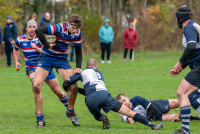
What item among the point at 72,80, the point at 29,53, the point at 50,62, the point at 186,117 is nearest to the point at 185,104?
the point at 186,117

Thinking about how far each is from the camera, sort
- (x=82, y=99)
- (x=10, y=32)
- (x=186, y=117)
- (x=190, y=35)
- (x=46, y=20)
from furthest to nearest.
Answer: (x=10, y=32) < (x=46, y=20) < (x=82, y=99) < (x=186, y=117) < (x=190, y=35)

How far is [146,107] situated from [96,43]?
17226mm

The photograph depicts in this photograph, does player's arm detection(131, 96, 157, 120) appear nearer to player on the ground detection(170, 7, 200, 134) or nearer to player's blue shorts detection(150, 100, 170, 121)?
player's blue shorts detection(150, 100, 170, 121)

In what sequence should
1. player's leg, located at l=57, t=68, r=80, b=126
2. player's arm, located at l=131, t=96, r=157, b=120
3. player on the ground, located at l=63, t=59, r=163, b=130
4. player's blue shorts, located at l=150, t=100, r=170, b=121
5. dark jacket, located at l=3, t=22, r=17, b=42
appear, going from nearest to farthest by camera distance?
player on the ground, located at l=63, t=59, r=163, b=130 → player's leg, located at l=57, t=68, r=80, b=126 → player's arm, located at l=131, t=96, r=157, b=120 → player's blue shorts, located at l=150, t=100, r=170, b=121 → dark jacket, located at l=3, t=22, r=17, b=42

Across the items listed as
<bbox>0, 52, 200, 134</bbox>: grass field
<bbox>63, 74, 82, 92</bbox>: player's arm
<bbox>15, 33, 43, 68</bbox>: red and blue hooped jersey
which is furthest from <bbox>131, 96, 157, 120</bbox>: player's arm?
<bbox>15, 33, 43, 68</bbox>: red and blue hooped jersey

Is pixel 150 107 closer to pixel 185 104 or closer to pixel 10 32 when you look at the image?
pixel 185 104

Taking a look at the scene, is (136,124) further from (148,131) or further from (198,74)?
(198,74)

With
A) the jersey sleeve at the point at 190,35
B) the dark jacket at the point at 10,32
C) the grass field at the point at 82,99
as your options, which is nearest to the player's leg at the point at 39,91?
the grass field at the point at 82,99

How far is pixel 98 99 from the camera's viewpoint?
569 centimetres

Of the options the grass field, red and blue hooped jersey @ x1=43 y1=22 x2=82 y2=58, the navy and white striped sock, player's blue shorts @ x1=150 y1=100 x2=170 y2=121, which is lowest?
the grass field

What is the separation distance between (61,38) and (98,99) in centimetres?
144

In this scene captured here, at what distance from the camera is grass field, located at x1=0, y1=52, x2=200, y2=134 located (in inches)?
232

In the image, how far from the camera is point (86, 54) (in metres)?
22.6

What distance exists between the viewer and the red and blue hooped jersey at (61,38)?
6129 millimetres
